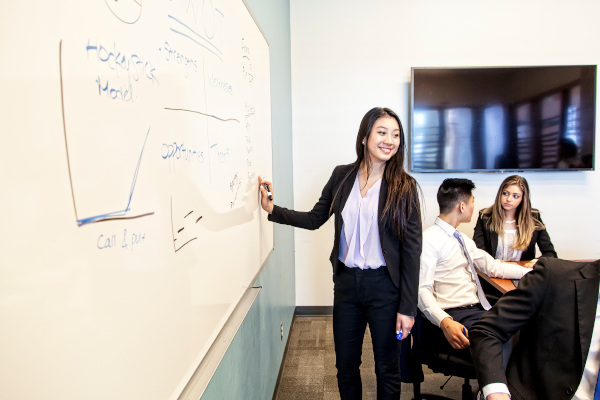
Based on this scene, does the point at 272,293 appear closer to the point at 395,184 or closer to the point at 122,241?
the point at 395,184

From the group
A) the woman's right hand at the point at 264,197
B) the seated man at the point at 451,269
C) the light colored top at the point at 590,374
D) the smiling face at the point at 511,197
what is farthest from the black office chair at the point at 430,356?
the smiling face at the point at 511,197

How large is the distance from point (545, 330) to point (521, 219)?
162 centimetres

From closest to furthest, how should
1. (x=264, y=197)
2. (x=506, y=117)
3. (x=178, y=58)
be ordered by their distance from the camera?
(x=178, y=58)
(x=264, y=197)
(x=506, y=117)

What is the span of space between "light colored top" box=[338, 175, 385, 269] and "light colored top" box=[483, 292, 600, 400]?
59 cm

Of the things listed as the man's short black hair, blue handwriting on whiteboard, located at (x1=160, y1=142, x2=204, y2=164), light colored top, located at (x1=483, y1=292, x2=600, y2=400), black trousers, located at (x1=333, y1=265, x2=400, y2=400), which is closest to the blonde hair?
the man's short black hair

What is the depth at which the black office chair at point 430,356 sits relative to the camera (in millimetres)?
1636

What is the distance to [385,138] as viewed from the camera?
1.54 m

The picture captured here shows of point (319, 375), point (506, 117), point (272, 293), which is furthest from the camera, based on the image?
point (506, 117)

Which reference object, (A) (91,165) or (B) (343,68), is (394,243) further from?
(B) (343,68)

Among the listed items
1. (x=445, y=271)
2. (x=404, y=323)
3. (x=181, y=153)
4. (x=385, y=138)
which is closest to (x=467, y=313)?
(x=445, y=271)

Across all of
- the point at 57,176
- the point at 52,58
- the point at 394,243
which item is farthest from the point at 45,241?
the point at 394,243

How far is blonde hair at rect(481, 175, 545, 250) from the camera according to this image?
2430 millimetres

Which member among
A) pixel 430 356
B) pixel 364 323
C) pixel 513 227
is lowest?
pixel 430 356

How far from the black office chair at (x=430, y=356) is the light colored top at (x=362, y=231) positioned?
0.44 m
